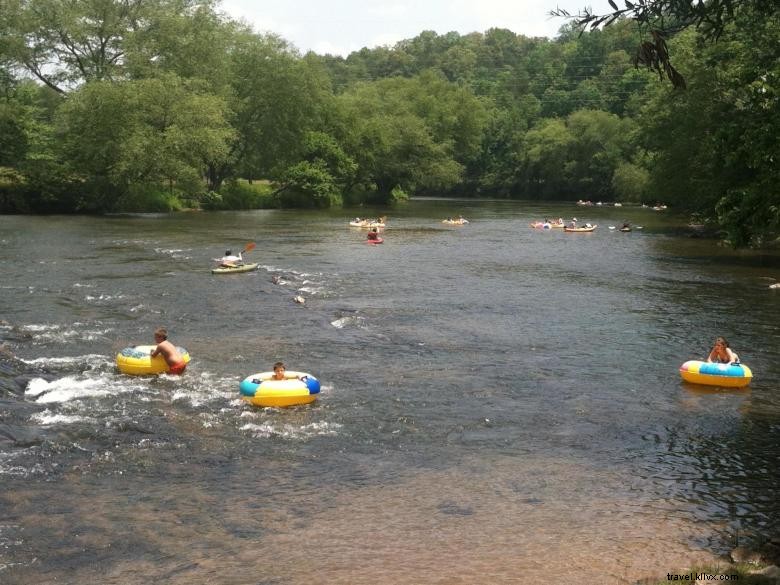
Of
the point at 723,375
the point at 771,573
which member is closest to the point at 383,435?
the point at 771,573

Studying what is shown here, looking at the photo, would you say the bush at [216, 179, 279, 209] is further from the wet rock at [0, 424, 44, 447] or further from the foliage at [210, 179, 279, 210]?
A: the wet rock at [0, 424, 44, 447]

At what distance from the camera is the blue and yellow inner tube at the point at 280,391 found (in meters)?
13.8

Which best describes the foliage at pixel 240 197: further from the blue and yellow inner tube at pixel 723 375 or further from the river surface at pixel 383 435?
the blue and yellow inner tube at pixel 723 375

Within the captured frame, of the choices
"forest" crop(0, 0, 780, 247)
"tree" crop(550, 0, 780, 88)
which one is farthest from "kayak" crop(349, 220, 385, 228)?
"tree" crop(550, 0, 780, 88)

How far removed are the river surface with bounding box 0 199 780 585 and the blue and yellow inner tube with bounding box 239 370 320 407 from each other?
367 millimetres

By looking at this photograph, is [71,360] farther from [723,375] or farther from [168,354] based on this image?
[723,375]

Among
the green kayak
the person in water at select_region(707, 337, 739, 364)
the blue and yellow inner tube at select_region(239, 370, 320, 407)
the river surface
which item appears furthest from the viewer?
the green kayak

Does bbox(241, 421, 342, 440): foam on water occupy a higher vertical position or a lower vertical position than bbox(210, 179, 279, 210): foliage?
lower

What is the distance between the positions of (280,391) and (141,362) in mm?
3477

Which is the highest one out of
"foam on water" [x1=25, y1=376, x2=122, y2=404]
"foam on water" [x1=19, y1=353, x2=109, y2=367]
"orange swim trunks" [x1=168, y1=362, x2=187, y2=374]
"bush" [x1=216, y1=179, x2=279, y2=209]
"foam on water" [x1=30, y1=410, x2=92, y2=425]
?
"bush" [x1=216, y1=179, x2=279, y2=209]

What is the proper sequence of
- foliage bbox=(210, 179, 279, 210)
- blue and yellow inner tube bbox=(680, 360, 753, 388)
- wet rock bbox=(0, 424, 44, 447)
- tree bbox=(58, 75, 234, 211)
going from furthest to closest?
foliage bbox=(210, 179, 279, 210) < tree bbox=(58, 75, 234, 211) < blue and yellow inner tube bbox=(680, 360, 753, 388) < wet rock bbox=(0, 424, 44, 447)

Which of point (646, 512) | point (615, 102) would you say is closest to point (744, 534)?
point (646, 512)

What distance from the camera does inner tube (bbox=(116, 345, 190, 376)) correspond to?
15.6m
